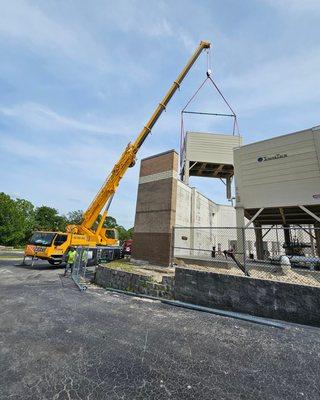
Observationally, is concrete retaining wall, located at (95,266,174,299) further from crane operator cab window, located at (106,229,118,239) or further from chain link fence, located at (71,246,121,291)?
crane operator cab window, located at (106,229,118,239)

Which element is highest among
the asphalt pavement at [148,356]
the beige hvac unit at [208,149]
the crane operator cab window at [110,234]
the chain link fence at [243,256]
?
the beige hvac unit at [208,149]

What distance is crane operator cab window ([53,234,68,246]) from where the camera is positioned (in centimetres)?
1717

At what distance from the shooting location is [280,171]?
48.4 ft

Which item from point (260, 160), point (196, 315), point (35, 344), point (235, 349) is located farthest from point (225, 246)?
point (35, 344)

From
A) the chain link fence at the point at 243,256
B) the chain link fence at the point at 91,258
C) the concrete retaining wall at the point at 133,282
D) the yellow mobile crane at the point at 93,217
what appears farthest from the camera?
the yellow mobile crane at the point at 93,217

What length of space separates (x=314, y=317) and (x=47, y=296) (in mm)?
9025

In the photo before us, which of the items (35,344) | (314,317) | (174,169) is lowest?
(35,344)

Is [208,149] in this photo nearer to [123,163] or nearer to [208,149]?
[208,149]

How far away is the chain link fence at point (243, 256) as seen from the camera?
9569mm

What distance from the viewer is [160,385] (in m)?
3.46

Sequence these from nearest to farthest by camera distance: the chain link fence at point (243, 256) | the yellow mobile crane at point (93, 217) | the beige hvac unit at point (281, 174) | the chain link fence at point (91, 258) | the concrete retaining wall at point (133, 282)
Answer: the concrete retaining wall at point (133, 282)
the chain link fence at point (243, 256)
the chain link fence at point (91, 258)
the beige hvac unit at point (281, 174)
the yellow mobile crane at point (93, 217)

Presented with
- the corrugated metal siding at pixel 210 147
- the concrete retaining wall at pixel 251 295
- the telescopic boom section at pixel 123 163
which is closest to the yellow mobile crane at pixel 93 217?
the telescopic boom section at pixel 123 163

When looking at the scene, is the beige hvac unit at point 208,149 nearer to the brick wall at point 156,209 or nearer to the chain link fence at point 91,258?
the brick wall at point 156,209

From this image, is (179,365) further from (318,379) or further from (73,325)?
(73,325)
